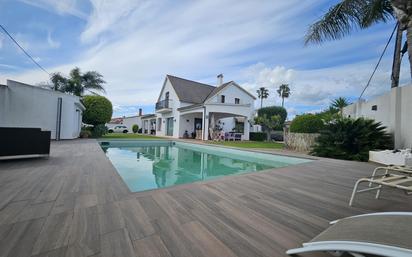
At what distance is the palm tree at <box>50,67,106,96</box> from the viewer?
21.8m

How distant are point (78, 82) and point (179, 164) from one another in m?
21.9

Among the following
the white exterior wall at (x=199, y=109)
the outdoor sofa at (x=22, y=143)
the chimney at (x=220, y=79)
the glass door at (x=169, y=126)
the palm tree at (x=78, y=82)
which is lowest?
the outdoor sofa at (x=22, y=143)

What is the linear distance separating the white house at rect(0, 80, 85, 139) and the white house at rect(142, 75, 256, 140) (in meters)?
10.1

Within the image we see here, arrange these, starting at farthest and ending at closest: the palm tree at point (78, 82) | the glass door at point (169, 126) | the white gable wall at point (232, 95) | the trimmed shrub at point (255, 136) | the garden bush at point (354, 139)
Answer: the glass door at point (169, 126), the white gable wall at point (232, 95), the palm tree at point (78, 82), the trimmed shrub at point (255, 136), the garden bush at point (354, 139)

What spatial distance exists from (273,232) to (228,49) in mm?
12412

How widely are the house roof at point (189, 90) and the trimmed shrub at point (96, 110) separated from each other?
7879 mm

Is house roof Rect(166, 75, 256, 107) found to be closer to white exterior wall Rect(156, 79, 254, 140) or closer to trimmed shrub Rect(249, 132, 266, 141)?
white exterior wall Rect(156, 79, 254, 140)

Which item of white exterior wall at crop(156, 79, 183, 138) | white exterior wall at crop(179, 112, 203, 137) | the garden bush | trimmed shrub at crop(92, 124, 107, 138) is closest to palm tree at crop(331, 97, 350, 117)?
the garden bush

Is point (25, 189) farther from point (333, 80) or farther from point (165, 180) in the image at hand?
point (333, 80)

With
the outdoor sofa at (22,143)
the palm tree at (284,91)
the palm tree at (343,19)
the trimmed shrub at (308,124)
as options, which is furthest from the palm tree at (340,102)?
the palm tree at (284,91)

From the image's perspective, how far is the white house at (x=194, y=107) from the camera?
66.1ft

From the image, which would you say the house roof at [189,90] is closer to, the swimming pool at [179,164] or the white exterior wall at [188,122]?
the white exterior wall at [188,122]

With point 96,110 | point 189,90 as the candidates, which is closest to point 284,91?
point 189,90

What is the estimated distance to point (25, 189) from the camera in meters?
3.19
